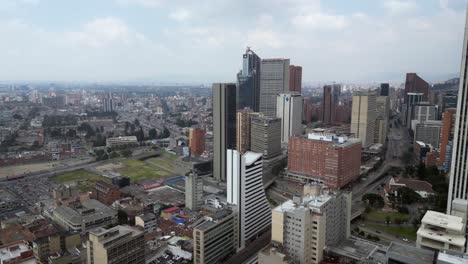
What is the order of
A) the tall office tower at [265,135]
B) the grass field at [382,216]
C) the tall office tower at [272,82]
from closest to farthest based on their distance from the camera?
the grass field at [382,216], the tall office tower at [265,135], the tall office tower at [272,82]

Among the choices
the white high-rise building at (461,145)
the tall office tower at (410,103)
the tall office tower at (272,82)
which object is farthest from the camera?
the tall office tower at (410,103)

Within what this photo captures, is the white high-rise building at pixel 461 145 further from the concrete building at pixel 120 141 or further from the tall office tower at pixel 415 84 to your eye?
the tall office tower at pixel 415 84

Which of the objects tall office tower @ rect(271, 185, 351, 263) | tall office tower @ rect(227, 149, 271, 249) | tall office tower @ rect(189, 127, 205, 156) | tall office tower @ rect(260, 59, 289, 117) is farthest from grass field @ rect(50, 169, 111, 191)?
tall office tower @ rect(260, 59, 289, 117)

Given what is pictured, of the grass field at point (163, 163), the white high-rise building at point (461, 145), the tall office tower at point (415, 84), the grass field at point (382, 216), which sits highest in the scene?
the tall office tower at point (415, 84)

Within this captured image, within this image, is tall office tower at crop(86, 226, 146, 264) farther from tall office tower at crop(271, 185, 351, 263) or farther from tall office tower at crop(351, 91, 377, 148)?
tall office tower at crop(351, 91, 377, 148)

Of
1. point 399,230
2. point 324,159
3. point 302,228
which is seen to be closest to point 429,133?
point 324,159

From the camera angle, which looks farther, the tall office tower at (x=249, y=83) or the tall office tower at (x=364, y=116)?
the tall office tower at (x=249, y=83)

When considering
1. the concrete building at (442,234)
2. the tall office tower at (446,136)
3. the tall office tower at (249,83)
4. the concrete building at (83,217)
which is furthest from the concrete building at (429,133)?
the concrete building at (83,217)

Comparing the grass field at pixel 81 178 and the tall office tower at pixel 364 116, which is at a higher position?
the tall office tower at pixel 364 116
